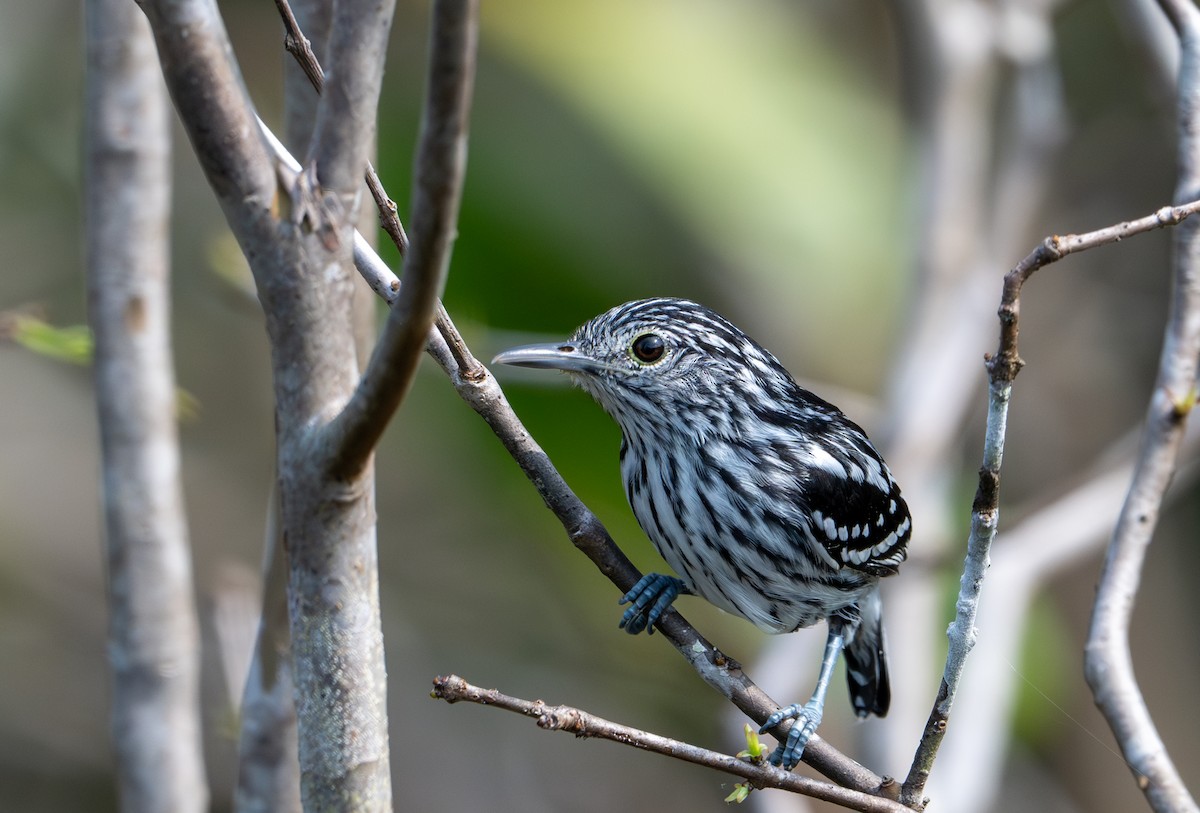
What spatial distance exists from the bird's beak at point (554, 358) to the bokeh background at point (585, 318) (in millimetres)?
1749

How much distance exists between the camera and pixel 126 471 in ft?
9.99

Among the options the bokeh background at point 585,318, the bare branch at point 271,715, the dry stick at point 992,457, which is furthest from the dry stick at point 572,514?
the bokeh background at point 585,318

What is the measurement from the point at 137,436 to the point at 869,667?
2456 millimetres

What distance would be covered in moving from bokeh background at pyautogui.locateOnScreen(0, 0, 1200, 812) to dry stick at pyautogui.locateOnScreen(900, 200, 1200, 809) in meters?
3.16

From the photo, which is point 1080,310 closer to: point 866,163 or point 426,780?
point 866,163

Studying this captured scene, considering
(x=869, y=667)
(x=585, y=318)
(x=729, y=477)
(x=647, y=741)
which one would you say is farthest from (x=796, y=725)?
(x=585, y=318)

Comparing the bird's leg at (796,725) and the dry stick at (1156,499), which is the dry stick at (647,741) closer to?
the bird's leg at (796,725)

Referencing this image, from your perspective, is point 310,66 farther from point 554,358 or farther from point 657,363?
point 657,363

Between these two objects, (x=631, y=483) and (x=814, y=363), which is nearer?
(x=631, y=483)

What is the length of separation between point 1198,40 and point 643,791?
6151mm

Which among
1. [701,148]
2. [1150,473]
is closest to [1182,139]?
[1150,473]

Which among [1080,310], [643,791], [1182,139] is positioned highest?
[1080,310]

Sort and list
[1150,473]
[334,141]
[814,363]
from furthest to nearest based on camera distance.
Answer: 1. [814,363]
2. [1150,473]
3. [334,141]

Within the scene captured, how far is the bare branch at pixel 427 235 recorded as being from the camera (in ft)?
4.50
